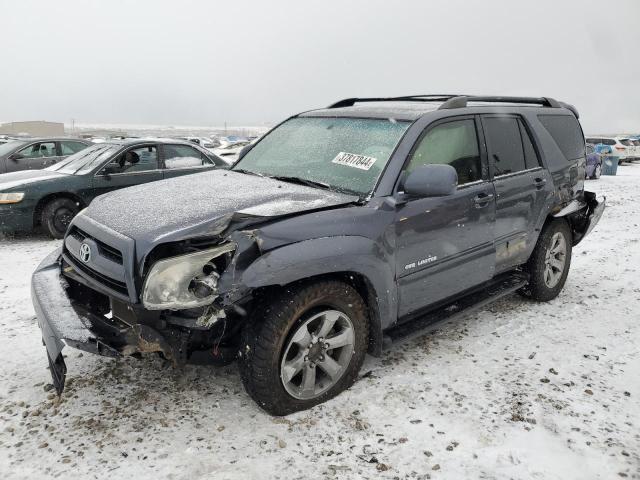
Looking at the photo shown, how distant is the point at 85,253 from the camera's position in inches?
110

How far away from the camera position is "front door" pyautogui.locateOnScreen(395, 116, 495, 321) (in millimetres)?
3154

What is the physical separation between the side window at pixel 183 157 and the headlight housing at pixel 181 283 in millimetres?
5933

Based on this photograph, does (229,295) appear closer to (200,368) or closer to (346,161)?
(200,368)

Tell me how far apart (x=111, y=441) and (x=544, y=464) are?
2.26 m

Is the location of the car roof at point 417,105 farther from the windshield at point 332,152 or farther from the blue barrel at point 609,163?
the blue barrel at point 609,163

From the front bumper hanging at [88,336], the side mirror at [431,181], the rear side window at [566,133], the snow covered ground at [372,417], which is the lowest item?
the snow covered ground at [372,417]

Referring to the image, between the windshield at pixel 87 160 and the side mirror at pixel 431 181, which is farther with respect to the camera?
the windshield at pixel 87 160

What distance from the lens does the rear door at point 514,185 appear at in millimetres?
3848

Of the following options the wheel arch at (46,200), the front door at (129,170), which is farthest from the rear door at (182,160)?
the wheel arch at (46,200)

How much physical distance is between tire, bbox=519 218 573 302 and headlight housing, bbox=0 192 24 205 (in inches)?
257

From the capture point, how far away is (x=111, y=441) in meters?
2.60

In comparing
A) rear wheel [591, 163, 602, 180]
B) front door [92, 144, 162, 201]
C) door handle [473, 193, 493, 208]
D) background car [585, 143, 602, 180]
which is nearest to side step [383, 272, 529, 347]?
door handle [473, 193, 493, 208]

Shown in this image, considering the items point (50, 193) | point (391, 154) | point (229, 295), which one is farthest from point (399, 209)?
point (50, 193)

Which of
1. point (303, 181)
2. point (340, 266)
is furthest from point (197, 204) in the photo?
point (340, 266)
